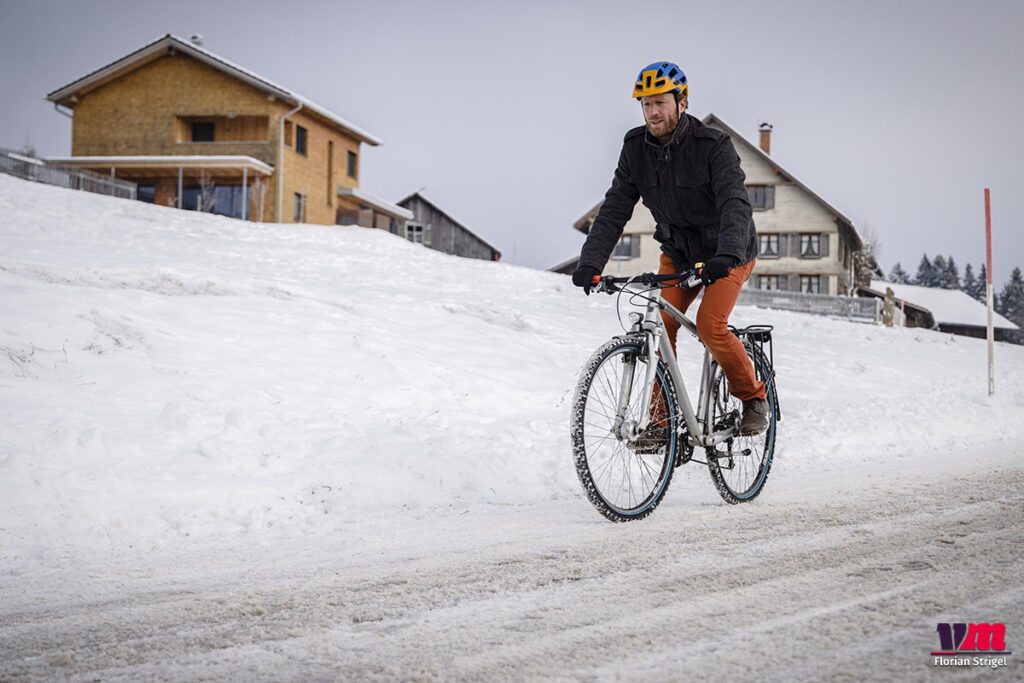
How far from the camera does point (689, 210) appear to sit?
14.4 feet

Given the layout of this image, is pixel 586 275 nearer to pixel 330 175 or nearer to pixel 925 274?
pixel 330 175

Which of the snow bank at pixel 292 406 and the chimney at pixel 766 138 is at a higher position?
the chimney at pixel 766 138

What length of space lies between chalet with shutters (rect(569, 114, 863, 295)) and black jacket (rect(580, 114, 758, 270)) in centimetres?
3818

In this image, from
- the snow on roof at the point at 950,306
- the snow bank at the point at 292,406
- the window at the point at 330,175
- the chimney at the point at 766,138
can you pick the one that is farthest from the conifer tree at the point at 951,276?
the snow bank at the point at 292,406

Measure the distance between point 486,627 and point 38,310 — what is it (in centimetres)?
624

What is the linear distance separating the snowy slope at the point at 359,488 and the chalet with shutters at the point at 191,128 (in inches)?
997

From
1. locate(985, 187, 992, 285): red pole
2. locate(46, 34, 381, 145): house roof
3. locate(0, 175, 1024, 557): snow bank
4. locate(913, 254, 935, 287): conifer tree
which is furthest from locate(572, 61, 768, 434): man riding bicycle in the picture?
locate(913, 254, 935, 287): conifer tree

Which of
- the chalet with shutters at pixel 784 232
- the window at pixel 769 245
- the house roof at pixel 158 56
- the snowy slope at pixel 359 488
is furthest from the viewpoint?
the window at pixel 769 245

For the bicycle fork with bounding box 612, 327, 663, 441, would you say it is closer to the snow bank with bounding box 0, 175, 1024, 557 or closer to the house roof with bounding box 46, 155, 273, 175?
the snow bank with bounding box 0, 175, 1024, 557

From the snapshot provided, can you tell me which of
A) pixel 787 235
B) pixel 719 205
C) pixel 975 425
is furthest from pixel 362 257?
pixel 787 235

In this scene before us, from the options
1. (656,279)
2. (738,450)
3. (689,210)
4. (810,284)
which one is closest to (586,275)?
(656,279)

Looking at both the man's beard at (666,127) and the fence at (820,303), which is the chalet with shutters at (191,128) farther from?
the man's beard at (666,127)

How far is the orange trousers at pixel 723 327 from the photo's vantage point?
4.32 meters

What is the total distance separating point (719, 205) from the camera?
418 centimetres
